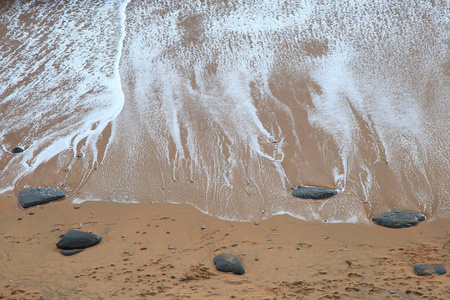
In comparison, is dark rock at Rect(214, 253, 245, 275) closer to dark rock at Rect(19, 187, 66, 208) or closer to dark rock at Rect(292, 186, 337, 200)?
dark rock at Rect(292, 186, 337, 200)

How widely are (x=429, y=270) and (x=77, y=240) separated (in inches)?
170

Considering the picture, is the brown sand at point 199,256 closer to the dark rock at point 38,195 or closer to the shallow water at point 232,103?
the dark rock at point 38,195

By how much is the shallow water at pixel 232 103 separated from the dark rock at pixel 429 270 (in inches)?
50.4

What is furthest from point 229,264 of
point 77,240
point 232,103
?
point 232,103

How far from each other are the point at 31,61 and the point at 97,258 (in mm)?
5957

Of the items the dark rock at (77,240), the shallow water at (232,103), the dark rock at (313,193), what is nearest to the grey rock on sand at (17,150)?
the shallow water at (232,103)

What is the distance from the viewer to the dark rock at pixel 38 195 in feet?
20.6

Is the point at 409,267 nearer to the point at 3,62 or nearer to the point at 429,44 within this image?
the point at 429,44

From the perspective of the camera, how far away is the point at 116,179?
6.81m

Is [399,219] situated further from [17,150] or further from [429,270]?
[17,150]

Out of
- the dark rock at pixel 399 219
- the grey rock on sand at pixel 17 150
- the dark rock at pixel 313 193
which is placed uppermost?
the grey rock on sand at pixel 17 150

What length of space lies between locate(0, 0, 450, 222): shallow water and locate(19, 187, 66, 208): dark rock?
0.22 meters

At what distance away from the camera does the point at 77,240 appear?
545 cm

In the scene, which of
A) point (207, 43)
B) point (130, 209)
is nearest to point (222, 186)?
point (130, 209)
